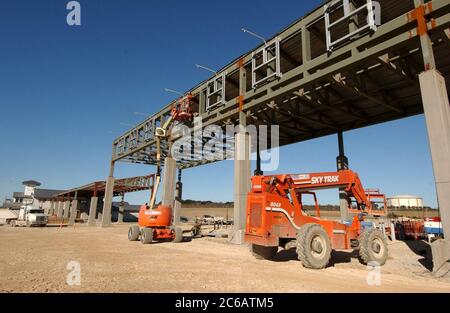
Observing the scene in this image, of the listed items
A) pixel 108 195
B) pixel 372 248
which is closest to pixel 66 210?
pixel 108 195

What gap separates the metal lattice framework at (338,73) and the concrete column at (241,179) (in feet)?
6.31

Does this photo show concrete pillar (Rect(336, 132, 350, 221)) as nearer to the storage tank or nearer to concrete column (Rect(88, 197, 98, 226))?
concrete column (Rect(88, 197, 98, 226))

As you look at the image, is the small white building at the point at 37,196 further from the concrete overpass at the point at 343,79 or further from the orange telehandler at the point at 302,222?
the orange telehandler at the point at 302,222

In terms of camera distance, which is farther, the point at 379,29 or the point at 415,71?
the point at 415,71

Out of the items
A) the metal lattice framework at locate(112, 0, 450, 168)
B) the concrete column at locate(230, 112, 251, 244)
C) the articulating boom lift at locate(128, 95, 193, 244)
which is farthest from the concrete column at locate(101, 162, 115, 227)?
the concrete column at locate(230, 112, 251, 244)

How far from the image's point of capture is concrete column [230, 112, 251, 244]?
682 inches

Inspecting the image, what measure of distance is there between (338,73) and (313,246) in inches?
331

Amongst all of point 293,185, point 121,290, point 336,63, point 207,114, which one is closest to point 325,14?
point 336,63

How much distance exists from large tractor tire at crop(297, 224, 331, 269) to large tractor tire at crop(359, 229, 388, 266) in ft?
4.83

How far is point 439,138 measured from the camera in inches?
355

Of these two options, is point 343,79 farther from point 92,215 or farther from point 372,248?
point 92,215

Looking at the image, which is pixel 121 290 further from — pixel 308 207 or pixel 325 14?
pixel 325 14

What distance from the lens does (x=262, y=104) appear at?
17.7 metres
